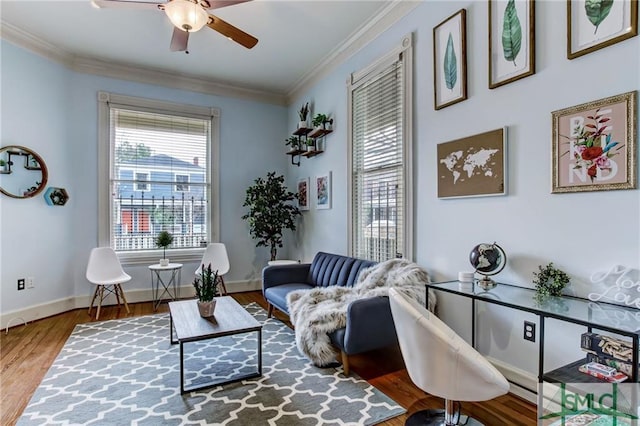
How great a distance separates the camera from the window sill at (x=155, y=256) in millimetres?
4574

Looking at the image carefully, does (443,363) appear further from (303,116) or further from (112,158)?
(112,158)

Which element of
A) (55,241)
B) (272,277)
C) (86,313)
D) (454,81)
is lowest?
(86,313)

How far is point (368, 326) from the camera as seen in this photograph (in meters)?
2.46

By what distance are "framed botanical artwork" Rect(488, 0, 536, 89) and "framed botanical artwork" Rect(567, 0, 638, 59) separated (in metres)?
0.22

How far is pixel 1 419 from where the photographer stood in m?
2.00

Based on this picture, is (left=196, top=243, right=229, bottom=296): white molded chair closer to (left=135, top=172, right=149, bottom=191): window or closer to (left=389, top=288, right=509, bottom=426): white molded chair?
(left=135, top=172, right=149, bottom=191): window

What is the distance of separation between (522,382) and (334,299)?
1.47 m

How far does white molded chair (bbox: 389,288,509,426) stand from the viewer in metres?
1.55

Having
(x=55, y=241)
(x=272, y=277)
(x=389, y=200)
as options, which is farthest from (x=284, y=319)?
(x=55, y=241)

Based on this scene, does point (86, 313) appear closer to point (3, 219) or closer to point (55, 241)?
point (55, 241)

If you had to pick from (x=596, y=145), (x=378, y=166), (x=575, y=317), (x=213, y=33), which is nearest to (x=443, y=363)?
(x=575, y=317)

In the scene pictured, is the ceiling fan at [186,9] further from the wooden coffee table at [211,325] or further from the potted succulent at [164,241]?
the potted succulent at [164,241]

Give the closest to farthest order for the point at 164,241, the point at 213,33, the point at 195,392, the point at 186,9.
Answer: the point at 195,392
the point at 186,9
the point at 213,33
the point at 164,241

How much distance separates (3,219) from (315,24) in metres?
3.85
